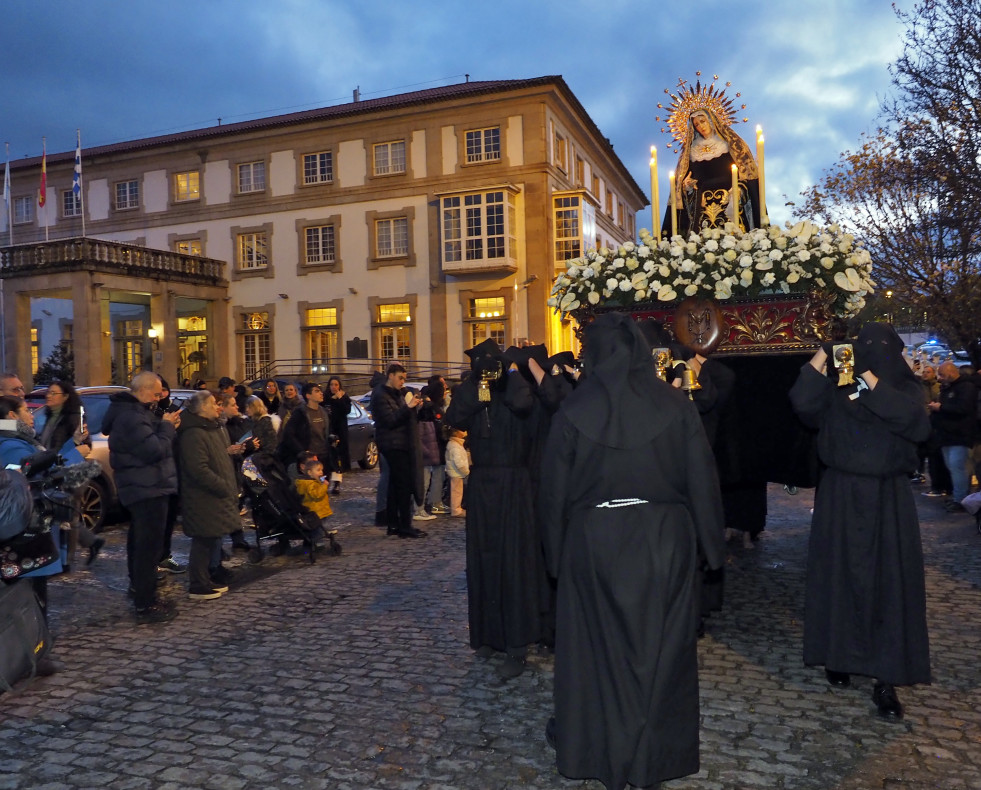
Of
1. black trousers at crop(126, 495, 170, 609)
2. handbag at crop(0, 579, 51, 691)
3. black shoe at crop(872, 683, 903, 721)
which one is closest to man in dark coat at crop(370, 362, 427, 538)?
black trousers at crop(126, 495, 170, 609)

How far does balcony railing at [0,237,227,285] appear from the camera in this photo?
29.1 meters

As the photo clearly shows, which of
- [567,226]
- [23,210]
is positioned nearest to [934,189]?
[567,226]

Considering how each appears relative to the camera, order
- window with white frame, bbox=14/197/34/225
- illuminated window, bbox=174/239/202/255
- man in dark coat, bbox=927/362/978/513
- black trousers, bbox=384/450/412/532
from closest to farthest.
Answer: black trousers, bbox=384/450/412/532, man in dark coat, bbox=927/362/978/513, illuminated window, bbox=174/239/202/255, window with white frame, bbox=14/197/34/225

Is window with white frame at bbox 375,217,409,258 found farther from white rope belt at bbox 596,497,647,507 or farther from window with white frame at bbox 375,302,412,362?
white rope belt at bbox 596,497,647,507

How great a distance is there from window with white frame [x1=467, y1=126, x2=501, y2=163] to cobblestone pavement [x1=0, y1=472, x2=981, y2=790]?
2779cm

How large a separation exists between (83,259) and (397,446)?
76.6 ft

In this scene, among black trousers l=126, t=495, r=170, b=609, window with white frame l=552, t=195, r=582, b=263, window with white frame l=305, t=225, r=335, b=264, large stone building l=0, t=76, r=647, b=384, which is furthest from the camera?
window with white frame l=305, t=225, r=335, b=264

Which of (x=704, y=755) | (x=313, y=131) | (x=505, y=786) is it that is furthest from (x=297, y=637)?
(x=313, y=131)

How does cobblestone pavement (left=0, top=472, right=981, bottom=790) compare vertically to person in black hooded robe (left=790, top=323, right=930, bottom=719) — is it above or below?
below

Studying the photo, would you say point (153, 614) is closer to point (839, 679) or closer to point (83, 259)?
point (839, 679)

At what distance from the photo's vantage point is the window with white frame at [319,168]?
35.4 metres

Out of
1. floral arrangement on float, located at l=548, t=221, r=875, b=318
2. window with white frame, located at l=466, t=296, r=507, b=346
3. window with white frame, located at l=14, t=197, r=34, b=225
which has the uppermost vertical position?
window with white frame, located at l=14, t=197, r=34, b=225

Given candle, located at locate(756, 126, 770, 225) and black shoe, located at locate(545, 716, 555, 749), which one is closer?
black shoe, located at locate(545, 716, 555, 749)

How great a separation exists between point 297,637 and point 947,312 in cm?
1813
